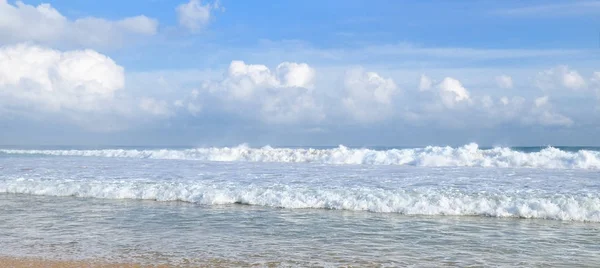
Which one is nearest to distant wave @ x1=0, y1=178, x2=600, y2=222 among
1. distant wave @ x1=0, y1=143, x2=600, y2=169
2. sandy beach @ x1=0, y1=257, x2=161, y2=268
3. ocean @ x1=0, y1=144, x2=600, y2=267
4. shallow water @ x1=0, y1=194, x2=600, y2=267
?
ocean @ x1=0, y1=144, x2=600, y2=267

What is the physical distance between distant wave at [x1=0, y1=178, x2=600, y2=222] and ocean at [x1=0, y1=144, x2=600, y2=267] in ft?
0.12

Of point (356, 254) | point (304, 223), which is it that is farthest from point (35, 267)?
point (304, 223)

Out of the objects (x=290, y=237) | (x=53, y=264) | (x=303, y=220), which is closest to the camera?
(x=53, y=264)

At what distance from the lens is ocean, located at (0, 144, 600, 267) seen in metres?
8.64

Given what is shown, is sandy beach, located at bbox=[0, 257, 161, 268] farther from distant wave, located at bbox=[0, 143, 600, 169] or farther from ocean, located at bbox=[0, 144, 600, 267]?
distant wave, located at bbox=[0, 143, 600, 169]

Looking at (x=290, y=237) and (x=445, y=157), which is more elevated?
(x=445, y=157)

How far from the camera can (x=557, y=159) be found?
A: 30406 millimetres

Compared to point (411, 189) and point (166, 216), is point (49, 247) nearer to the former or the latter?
point (166, 216)

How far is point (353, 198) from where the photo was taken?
1498 centimetres

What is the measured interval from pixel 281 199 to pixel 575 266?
8.75 meters

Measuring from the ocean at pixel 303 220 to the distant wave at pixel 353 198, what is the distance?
0.04 metres

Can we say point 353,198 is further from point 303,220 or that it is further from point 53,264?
point 53,264

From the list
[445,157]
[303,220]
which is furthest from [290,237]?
[445,157]

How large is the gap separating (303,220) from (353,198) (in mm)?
2892
